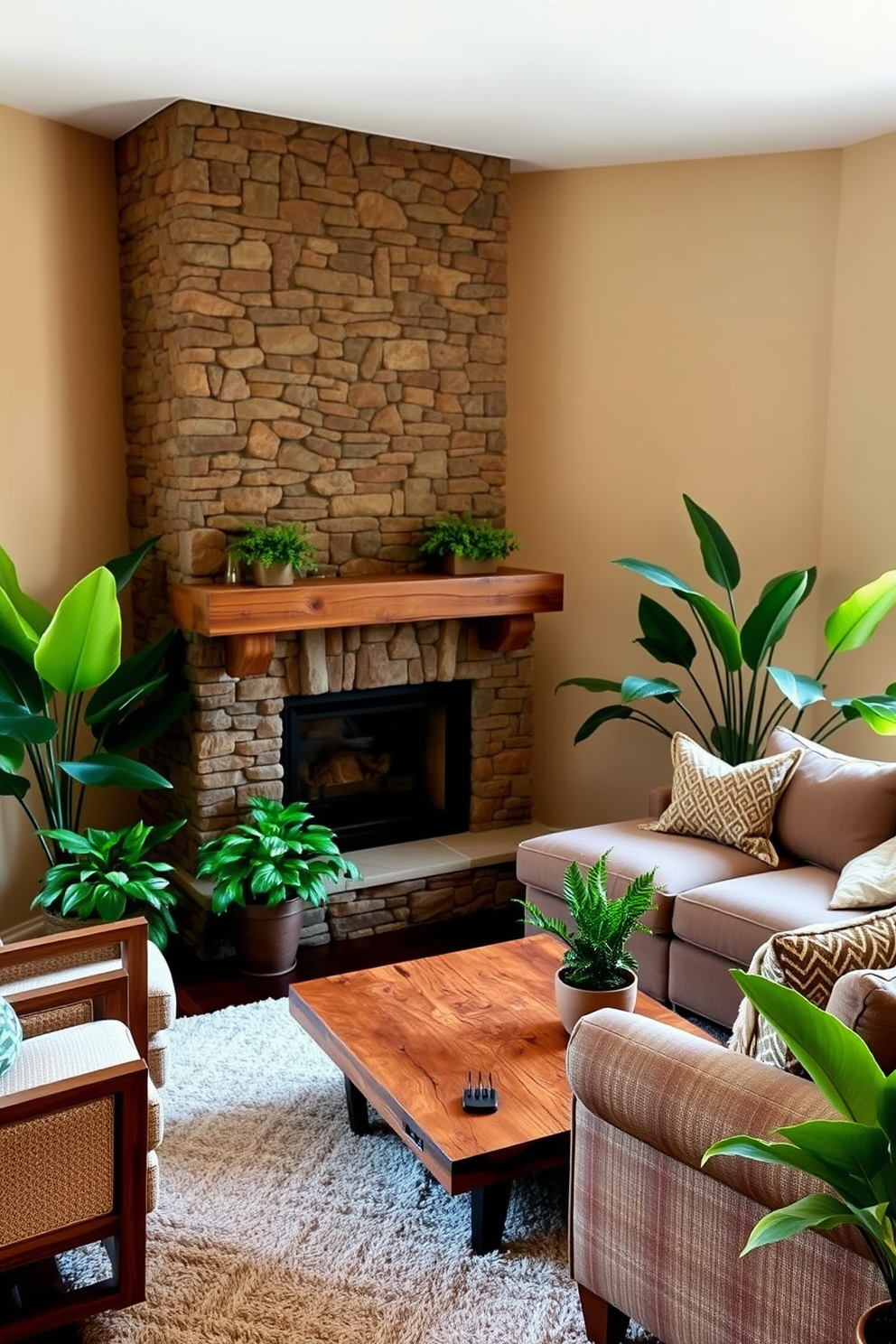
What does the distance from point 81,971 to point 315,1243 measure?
0.82 metres

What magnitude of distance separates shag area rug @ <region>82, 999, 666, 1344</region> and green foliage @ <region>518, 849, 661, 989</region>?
0.53 meters

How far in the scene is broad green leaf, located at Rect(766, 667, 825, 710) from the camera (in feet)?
13.6

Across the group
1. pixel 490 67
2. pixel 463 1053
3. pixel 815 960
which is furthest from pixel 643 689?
pixel 815 960

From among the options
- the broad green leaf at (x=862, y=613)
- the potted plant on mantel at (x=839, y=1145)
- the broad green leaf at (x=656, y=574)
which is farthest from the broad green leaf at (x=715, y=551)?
the potted plant on mantel at (x=839, y=1145)

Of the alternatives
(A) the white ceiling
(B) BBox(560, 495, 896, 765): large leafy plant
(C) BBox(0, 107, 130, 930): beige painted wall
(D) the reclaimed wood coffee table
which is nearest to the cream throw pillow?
(D) the reclaimed wood coffee table

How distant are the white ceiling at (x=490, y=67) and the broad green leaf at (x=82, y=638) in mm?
1544

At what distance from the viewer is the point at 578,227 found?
496 cm

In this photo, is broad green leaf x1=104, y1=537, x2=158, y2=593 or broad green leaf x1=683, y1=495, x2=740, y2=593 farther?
broad green leaf x1=683, y1=495, x2=740, y2=593

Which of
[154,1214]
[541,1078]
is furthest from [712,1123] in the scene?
[154,1214]

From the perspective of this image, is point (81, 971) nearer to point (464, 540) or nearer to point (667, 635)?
point (464, 540)

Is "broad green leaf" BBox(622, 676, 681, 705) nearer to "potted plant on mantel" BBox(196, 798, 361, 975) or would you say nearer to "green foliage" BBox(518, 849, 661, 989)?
"potted plant on mantel" BBox(196, 798, 361, 975)

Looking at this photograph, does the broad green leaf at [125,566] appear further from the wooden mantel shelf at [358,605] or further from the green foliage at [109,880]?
the green foliage at [109,880]

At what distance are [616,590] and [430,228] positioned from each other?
1645 mm

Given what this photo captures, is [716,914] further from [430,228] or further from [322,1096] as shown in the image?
[430,228]
